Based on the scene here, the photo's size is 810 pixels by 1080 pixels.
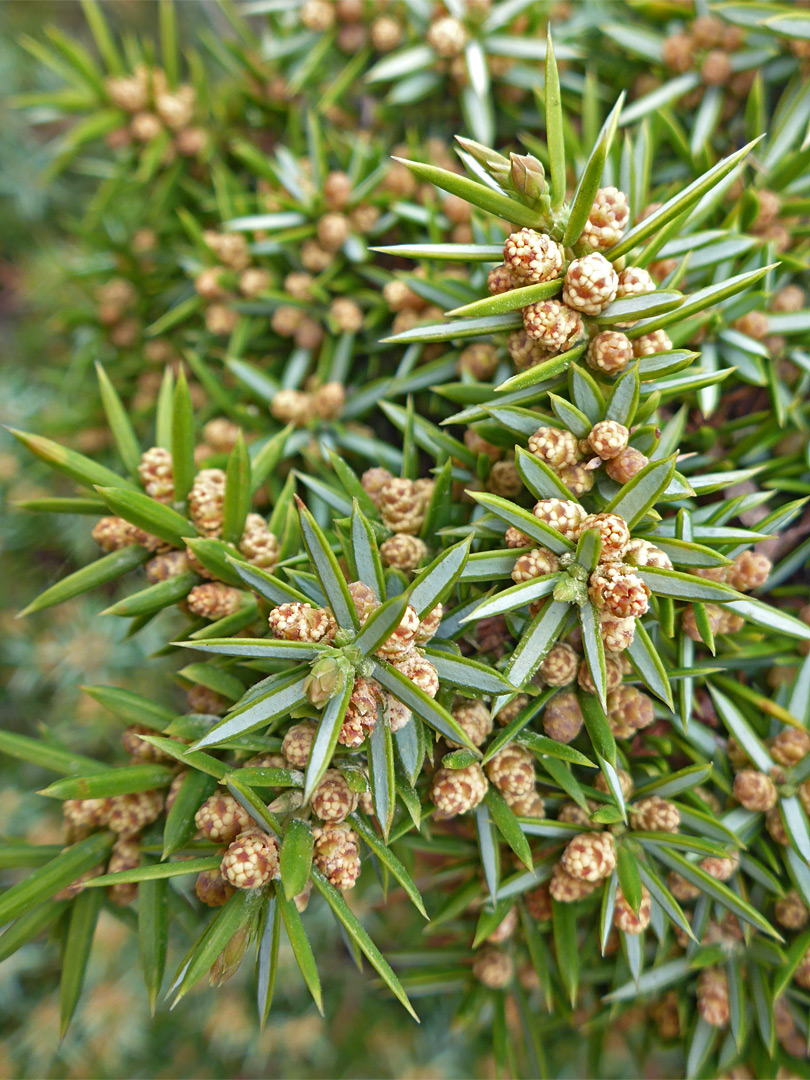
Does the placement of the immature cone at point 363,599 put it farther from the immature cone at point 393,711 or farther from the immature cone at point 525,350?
the immature cone at point 525,350

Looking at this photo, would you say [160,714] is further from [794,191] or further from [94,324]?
[794,191]

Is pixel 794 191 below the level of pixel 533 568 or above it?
above

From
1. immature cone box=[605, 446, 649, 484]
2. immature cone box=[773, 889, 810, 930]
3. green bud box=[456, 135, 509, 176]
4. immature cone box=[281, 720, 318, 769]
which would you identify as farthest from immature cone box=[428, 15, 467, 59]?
immature cone box=[773, 889, 810, 930]

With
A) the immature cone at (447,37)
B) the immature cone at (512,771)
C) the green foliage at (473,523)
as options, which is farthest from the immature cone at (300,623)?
the immature cone at (447,37)

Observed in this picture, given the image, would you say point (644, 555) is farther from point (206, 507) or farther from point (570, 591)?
point (206, 507)

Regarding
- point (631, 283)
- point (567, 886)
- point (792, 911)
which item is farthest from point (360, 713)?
point (792, 911)

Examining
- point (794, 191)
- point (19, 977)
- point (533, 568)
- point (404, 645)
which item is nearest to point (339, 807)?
point (404, 645)

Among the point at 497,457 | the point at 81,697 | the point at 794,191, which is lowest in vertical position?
the point at 81,697

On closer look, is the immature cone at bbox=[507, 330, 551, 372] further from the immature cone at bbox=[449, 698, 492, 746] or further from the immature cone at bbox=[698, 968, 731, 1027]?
the immature cone at bbox=[698, 968, 731, 1027]
